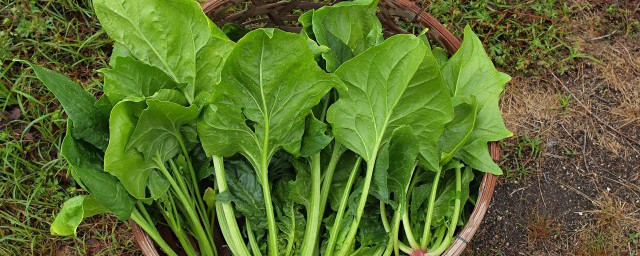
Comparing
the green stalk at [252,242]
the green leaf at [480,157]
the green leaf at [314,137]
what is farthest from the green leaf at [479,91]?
the green stalk at [252,242]

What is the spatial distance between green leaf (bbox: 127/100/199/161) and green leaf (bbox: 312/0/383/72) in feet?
1.20

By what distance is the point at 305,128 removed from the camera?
152cm

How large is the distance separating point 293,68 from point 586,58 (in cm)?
124

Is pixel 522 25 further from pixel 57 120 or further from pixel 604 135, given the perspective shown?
pixel 57 120

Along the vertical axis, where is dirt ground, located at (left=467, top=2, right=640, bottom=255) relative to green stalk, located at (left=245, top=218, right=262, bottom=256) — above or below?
below

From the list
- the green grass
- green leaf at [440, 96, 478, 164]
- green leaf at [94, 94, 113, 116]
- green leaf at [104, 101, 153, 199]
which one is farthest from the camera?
the green grass

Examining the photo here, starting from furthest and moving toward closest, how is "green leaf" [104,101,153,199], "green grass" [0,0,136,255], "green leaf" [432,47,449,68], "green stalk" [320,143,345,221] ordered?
"green grass" [0,0,136,255] < "green leaf" [432,47,449,68] < "green stalk" [320,143,345,221] < "green leaf" [104,101,153,199]

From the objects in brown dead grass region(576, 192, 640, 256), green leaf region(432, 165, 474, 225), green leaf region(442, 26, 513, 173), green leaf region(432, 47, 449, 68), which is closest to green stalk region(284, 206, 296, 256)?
green leaf region(432, 165, 474, 225)

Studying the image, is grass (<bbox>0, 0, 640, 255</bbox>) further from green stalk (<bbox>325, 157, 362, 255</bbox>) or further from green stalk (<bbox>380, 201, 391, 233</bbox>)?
green stalk (<bbox>325, 157, 362, 255</bbox>)

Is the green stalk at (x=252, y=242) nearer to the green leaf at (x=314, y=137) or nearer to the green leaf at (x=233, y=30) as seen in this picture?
the green leaf at (x=314, y=137)

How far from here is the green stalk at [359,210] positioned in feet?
4.91

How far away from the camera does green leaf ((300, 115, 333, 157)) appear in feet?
4.84

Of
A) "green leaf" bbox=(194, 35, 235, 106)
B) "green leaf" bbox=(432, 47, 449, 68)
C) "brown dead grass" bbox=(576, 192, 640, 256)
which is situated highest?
"green leaf" bbox=(194, 35, 235, 106)

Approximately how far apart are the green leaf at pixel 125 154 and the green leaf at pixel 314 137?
0.36 metres
